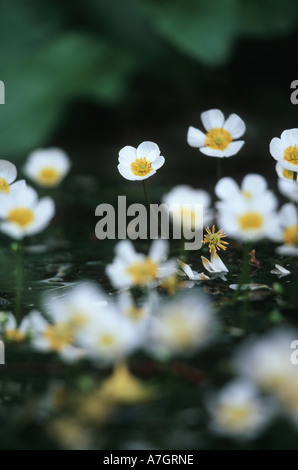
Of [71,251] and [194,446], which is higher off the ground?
[71,251]

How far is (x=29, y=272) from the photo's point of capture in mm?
867

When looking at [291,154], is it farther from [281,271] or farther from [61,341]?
[61,341]

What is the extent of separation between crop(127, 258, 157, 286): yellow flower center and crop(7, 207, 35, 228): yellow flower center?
112mm

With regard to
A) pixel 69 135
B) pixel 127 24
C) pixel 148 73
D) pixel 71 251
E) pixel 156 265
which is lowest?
pixel 156 265

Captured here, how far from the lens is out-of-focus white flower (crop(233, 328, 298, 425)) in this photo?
49 cm

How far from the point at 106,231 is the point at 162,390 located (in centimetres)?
55

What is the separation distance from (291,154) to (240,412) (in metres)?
0.32

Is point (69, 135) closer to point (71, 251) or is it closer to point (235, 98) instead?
point (235, 98)

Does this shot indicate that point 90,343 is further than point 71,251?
No

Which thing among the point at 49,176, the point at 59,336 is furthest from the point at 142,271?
the point at 49,176

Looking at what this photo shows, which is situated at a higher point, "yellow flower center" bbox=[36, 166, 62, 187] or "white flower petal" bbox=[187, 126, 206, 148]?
"yellow flower center" bbox=[36, 166, 62, 187]

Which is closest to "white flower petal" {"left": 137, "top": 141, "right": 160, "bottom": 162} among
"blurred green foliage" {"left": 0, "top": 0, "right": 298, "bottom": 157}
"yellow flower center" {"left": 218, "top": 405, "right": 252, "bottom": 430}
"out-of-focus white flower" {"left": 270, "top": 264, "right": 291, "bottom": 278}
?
"out-of-focus white flower" {"left": 270, "top": 264, "right": 291, "bottom": 278}

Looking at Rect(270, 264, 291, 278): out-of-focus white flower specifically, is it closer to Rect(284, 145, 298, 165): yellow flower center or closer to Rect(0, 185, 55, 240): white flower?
Rect(284, 145, 298, 165): yellow flower center

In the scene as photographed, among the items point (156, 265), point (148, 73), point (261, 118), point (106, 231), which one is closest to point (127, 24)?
point (148, 73)
